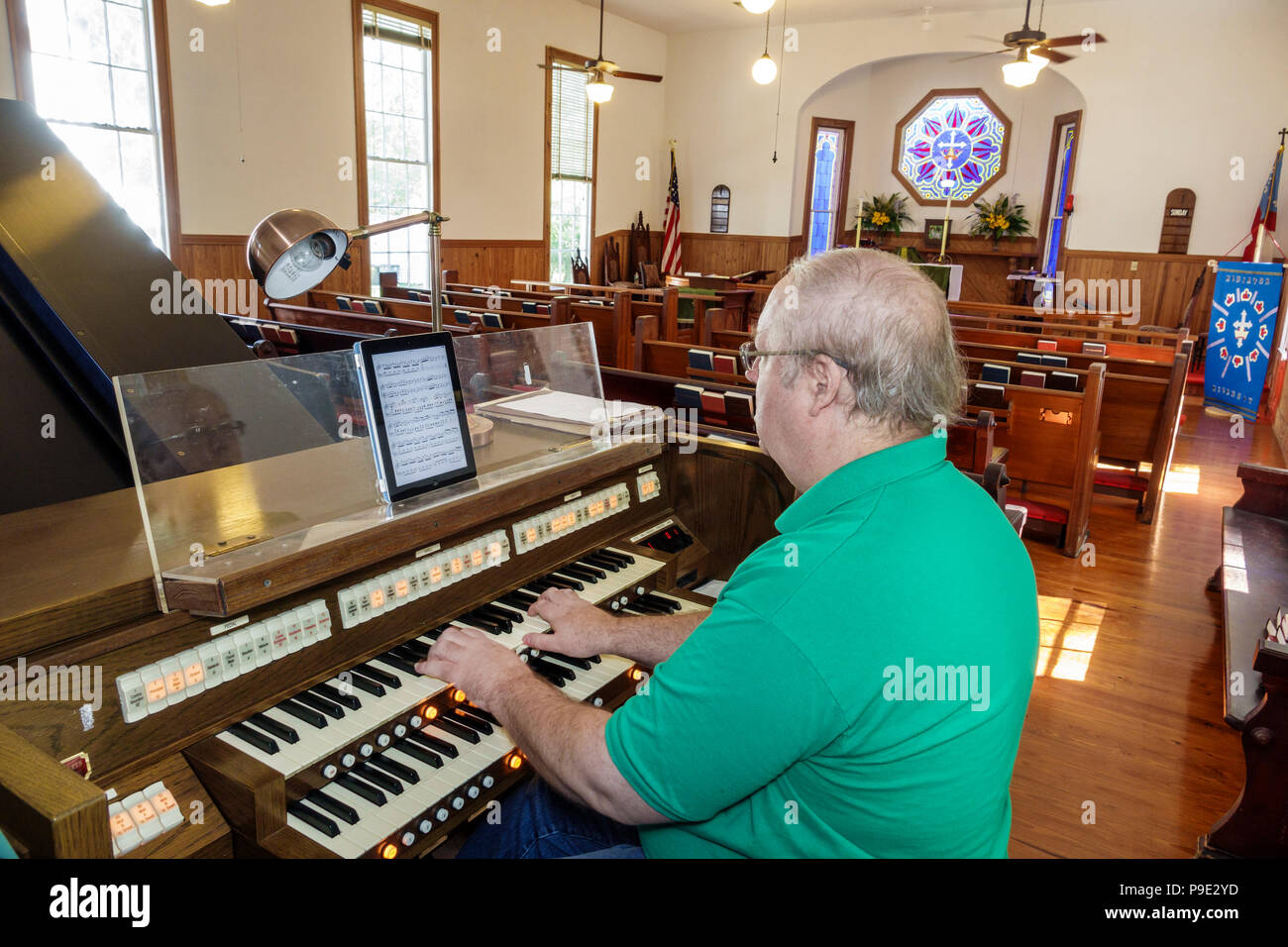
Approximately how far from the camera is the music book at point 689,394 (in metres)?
3.96

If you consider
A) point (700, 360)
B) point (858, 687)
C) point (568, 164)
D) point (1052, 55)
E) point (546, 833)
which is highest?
point (1052, 55)

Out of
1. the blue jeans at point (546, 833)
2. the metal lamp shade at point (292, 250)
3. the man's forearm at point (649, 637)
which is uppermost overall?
the metal lamp shade at point (292, 250)

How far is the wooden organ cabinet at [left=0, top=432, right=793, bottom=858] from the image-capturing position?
1.08m

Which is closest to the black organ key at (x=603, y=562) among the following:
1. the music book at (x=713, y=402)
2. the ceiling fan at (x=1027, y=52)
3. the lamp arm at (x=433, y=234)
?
the lamp arm at (x=433, y=234)

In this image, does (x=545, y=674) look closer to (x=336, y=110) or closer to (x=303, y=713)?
(x=303, y=713)

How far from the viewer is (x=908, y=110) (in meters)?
13.1

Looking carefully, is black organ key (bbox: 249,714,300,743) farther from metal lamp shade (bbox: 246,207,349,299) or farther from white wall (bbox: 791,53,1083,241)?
white wall (bbox: 791,53,1083,241)

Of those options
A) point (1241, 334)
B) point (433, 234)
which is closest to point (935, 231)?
point (1241, 334)

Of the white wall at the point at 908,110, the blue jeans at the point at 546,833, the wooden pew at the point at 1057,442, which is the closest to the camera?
the blue jeans at the point at 546,833

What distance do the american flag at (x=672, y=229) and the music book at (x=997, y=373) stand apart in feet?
29.2

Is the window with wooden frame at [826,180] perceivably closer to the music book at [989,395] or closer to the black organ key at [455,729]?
the music book at [989,395]

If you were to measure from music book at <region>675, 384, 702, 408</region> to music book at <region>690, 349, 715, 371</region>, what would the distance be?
123 cm

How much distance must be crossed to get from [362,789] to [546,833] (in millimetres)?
295

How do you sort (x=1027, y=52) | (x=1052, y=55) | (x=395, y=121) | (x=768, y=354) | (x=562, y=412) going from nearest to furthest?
(x=768, y=354)
(x=562, y=412)
(x=1027, y=52)
(x=1052, y=55)
(x=395, y=121)
